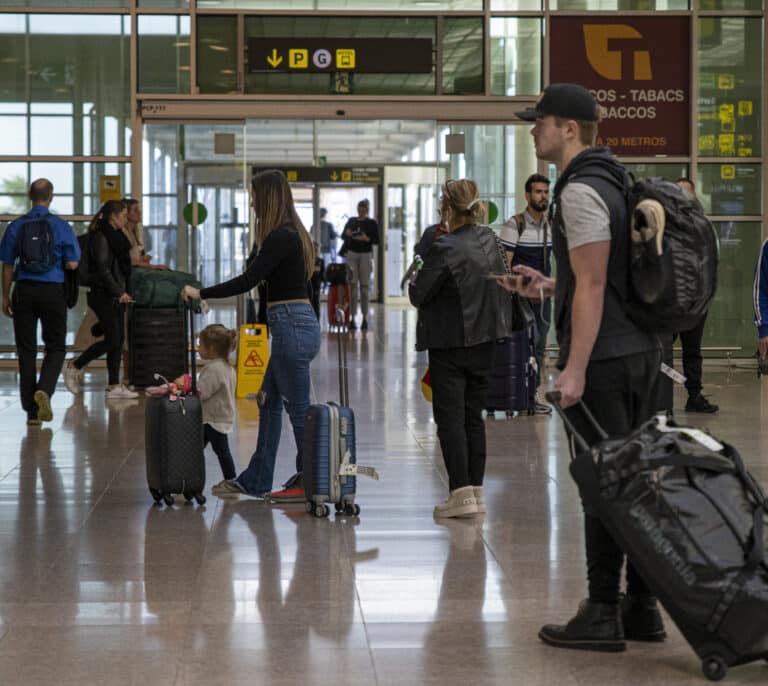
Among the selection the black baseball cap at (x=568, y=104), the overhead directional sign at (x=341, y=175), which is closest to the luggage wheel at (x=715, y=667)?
the black baseball cap at (x=568, y=104)

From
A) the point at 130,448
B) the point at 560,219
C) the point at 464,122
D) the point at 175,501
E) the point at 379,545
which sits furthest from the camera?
the point at 464,122

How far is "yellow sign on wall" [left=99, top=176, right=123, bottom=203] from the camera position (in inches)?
671

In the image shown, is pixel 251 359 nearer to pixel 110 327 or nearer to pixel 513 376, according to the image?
pixel 110 327

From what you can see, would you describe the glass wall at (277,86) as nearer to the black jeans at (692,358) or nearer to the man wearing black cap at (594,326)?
the black jeans at (692,358)

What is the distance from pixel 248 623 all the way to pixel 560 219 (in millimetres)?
1812

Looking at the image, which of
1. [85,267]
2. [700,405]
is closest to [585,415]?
[700,405]

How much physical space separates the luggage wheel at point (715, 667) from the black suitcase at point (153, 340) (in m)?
10.1

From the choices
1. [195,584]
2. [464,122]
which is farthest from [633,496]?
[464,122]

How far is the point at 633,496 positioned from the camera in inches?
176

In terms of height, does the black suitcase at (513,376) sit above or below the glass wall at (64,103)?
below

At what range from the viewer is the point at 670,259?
4578mm

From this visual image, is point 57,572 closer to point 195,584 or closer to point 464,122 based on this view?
point 195,584

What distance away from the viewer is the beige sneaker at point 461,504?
729 cm

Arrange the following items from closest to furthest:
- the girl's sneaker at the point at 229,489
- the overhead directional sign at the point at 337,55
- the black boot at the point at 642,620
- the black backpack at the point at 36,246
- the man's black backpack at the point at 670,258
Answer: the man's black backpack at the point at 670,258 < the black boot at the point at 642,620 < the girl's sneaker at the point at 229,489 < the black backpack at the point at 36,246 < the overhead directional sign at the point at 337,55
